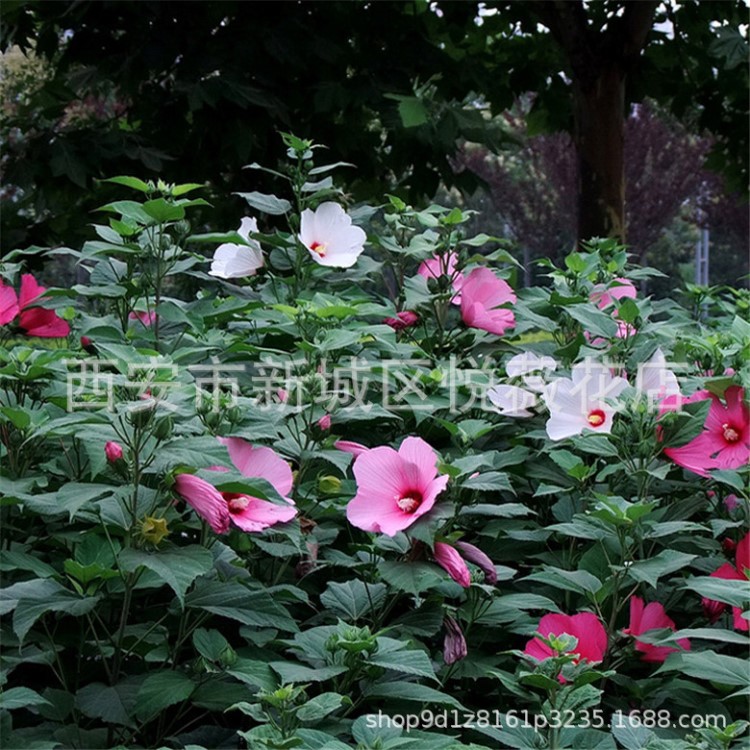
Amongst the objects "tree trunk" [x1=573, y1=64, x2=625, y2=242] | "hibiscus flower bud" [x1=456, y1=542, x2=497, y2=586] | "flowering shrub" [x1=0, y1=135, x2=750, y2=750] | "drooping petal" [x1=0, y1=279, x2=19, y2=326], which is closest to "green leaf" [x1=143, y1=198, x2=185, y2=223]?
"flowering shrub" [x1=0, y1=135, x2=750, y2=750]

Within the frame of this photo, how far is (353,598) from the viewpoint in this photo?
4.32ft

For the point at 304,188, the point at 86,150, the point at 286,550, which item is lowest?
the point at 286,550

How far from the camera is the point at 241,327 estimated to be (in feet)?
6.59

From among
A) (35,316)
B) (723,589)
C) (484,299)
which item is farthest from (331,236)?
(723,589)

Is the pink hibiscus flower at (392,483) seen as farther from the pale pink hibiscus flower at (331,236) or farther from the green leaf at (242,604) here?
the pale pink hibiscus flower at (331,236)

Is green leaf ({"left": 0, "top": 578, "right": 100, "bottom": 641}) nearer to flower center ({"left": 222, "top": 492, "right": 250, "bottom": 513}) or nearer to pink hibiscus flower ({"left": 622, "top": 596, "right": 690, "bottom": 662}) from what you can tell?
flower center ({"left": 222, "top": 492, "right": 250, "bottom": 513})

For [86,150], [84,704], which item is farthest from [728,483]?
[86,150]

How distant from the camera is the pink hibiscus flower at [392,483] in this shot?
1288 millimetres

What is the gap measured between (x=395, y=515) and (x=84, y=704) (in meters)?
0.42

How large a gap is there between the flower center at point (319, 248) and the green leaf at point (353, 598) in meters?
0.77

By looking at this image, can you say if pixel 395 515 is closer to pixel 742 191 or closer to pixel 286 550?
pixel 286 550

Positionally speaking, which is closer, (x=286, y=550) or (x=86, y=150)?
(x=286, y=550)

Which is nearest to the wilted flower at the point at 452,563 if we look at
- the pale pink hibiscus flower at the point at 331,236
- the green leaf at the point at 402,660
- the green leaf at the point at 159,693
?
the green leaf at the point at 402,660

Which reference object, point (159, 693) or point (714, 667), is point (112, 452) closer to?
point (159, 693)
